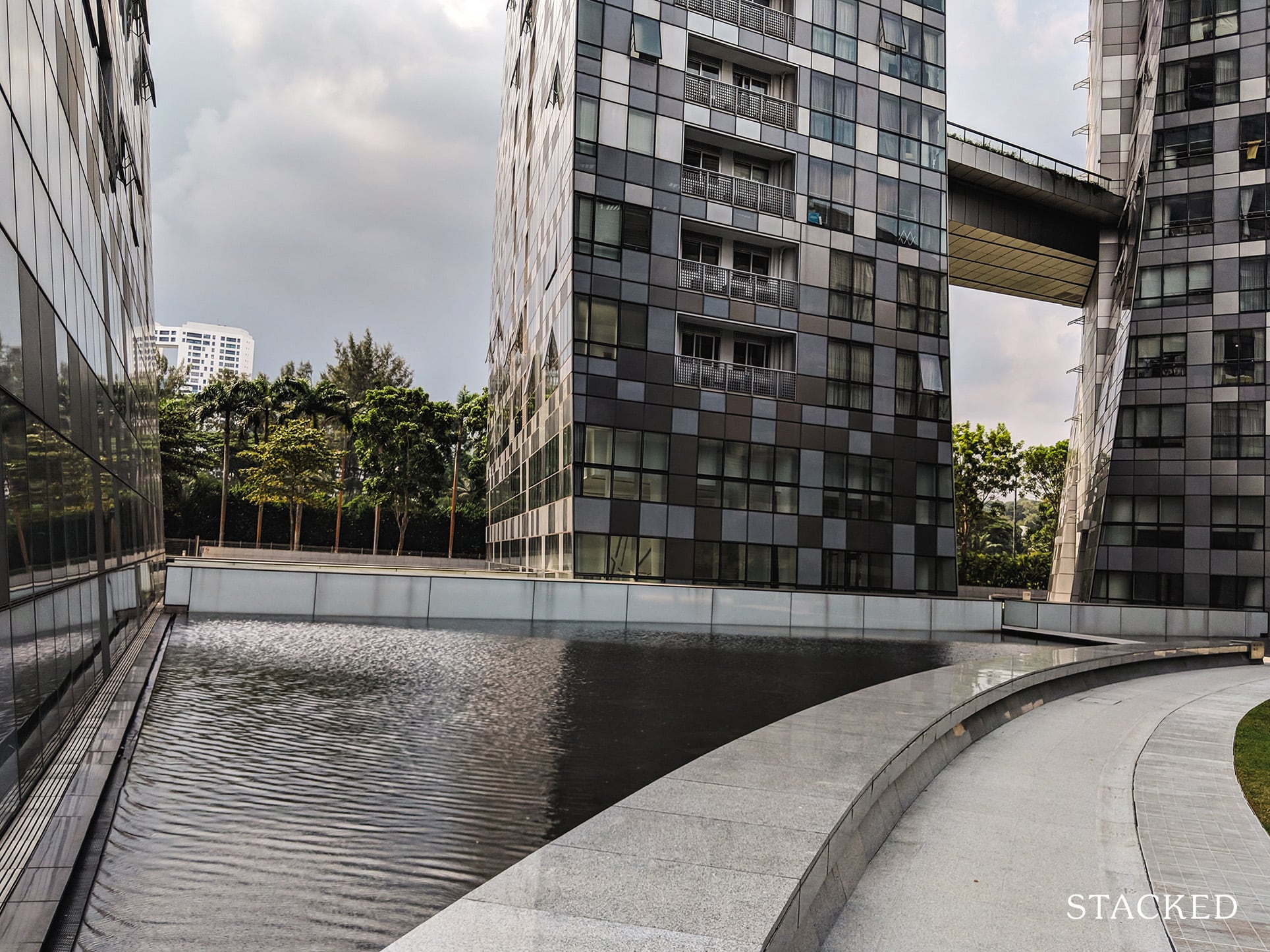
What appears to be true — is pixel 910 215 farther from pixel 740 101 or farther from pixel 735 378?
pixel 735 378

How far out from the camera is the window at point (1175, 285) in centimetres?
4359

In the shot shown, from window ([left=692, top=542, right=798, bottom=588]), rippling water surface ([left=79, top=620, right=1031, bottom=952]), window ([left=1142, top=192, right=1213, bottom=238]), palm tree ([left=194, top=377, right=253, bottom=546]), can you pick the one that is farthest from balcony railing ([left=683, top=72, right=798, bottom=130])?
palm tree ([left=194, top=377, right=253, bottom=546])

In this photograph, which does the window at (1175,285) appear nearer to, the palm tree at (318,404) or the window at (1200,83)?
the window at (1200,83)

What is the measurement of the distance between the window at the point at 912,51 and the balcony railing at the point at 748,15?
485 cm

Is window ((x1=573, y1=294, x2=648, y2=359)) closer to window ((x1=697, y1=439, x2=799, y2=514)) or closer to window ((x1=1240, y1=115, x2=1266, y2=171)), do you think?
window ((x1=697, y1=439, x2=799, y2=514))

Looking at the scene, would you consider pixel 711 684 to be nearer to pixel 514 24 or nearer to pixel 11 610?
pixel 11 610

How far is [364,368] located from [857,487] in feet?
241

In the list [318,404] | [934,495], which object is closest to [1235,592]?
[934,495]

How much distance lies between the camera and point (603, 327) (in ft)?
104

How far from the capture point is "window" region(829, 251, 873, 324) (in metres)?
35.9

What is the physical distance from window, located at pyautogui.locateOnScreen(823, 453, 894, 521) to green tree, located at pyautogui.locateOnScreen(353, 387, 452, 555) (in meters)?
40.6

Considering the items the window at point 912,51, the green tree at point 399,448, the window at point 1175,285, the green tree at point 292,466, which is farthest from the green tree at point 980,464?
the green tree at point 292,466

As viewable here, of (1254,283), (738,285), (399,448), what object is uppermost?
(1254,283)

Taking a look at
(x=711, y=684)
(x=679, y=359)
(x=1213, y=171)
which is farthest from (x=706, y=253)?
(x=1213, y=171)
